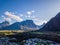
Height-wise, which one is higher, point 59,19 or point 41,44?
point 59,19

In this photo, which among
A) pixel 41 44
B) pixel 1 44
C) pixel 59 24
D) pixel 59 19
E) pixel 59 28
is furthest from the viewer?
pixel 59 19

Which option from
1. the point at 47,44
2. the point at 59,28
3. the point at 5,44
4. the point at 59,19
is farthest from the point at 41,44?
the point at 59,19

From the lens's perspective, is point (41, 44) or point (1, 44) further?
point (1, 44)

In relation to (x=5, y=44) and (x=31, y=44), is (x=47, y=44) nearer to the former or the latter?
(x=31, y=44)

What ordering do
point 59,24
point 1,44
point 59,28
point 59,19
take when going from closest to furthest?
point 1,44
point 59,28
point 59,24
point 59,19

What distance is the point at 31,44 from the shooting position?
5788 centimetres

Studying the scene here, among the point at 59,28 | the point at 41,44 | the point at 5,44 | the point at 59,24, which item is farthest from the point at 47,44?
the point at 59,24

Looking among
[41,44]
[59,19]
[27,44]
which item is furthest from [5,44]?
[59,19]

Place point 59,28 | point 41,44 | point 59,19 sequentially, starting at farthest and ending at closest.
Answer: point 59,19 → point 59,28 → point 41,44

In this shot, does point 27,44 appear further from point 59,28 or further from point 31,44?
point 59,28

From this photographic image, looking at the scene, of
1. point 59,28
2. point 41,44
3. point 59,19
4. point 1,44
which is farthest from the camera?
point 59,19

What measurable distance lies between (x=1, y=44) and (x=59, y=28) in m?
117

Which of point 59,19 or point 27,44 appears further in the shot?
point 59,19

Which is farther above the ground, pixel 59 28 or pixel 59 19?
pixel 59 19
